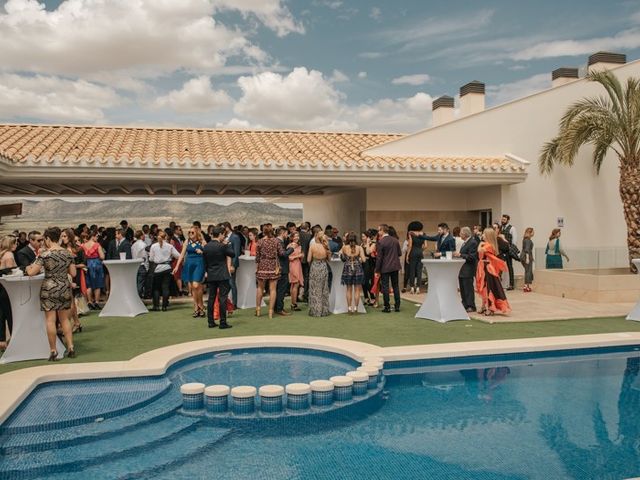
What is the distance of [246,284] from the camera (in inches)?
488

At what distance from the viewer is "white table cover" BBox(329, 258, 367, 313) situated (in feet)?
38.3

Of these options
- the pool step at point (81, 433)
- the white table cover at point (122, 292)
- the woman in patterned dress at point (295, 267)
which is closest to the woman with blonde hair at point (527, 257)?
the woman in patterned dress at point (295, 267)

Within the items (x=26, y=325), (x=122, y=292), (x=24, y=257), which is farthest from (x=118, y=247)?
(x=26, y=325)

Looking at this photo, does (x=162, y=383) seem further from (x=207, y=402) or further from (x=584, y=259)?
(x=584, y=259)

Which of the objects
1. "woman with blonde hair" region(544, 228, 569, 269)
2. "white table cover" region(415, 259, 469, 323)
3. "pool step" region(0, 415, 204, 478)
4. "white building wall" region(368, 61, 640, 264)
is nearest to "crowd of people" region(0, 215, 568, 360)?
"white table cover" region(415, 259, 469, 323)

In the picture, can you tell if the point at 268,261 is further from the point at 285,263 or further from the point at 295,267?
the point at 295,267

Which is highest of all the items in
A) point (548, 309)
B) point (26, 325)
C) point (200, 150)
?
point (200, 150)

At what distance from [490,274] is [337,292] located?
2.98m

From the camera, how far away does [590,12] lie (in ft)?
61.5

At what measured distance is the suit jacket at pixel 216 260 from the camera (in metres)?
9.82

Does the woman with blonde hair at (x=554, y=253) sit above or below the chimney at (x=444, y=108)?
below

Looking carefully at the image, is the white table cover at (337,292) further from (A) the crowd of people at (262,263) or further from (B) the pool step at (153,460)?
(B) the pool step at (153,460)

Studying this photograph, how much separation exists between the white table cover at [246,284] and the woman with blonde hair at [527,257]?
7.21 m

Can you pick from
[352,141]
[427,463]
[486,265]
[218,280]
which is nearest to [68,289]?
[218,280]
